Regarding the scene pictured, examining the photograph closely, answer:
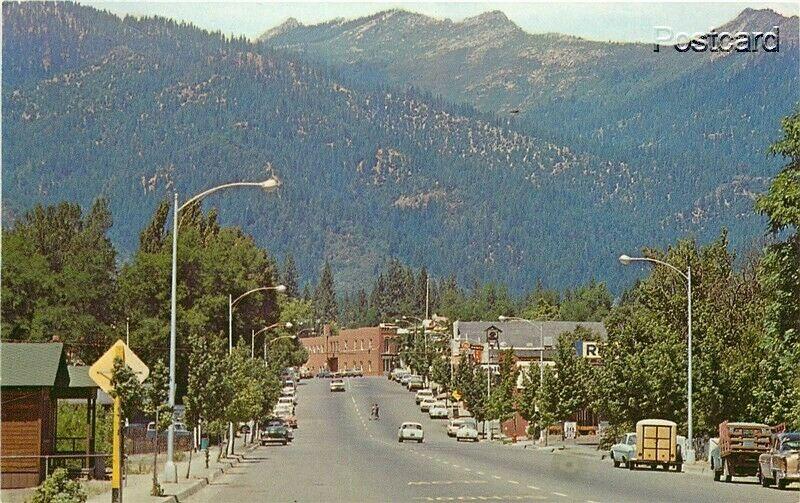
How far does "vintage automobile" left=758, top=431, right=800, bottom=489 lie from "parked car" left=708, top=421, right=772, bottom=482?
3.47m

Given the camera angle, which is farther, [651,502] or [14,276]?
[14,276]

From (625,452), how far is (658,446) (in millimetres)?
2209

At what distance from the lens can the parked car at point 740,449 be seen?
50.8 m

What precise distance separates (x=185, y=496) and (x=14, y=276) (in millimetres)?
79199

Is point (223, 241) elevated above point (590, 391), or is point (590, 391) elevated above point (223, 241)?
point (223, 241)

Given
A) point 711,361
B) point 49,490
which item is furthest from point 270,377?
point 49,490

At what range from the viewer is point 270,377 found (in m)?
117

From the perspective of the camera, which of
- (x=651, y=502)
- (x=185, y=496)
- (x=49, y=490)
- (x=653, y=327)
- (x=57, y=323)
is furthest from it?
(x=57, y=323)

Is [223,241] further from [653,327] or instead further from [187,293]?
[653,327]

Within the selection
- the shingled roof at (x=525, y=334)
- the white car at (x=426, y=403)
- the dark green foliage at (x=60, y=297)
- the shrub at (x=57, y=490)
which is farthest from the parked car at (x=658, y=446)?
the shingled roof at (x=525, y=334)

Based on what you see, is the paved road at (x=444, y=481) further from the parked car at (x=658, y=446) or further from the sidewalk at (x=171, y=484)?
the parked car at (x=658, y=446)

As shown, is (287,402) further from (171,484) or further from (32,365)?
(171,484)

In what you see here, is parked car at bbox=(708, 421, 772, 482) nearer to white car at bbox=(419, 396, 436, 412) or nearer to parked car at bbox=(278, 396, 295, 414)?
parked car at bbox=(278, 396, 295, 414)

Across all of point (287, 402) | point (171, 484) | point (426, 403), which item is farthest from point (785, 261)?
point (426, 403)
